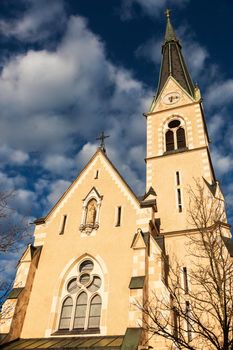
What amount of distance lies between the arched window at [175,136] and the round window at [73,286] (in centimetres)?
1264

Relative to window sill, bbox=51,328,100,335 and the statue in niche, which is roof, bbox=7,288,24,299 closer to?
window sill, bbox=51,328,100,335

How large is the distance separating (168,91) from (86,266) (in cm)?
1901

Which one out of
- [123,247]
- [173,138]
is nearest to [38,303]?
[123,247]

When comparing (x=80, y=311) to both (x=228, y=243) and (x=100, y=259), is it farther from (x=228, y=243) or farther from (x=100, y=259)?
(x=228, y=243)

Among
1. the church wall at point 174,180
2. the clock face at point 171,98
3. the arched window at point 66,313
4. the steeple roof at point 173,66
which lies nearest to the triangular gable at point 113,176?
the church wall at point 174,180

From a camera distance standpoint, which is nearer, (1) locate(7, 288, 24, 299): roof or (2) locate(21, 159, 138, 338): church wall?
(2) locate(21, 159, 138, 338): church wall

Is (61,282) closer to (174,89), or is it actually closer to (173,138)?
(173,138)

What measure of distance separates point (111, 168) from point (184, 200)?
201 inches

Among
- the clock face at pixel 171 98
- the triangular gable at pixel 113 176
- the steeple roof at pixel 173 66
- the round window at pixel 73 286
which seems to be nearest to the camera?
the round window at pixel 73 286

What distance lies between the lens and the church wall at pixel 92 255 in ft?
50.7

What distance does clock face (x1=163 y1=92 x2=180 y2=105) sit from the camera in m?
29.0

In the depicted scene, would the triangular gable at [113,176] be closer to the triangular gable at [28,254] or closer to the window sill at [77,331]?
the triangular gable at [28,254]

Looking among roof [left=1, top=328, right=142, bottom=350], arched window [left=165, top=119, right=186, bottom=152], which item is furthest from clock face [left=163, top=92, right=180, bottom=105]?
roof [left=1, top=328, right=142, bottom=350]

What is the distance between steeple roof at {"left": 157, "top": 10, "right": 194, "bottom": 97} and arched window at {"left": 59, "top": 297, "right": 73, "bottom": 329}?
2029 centimetres
